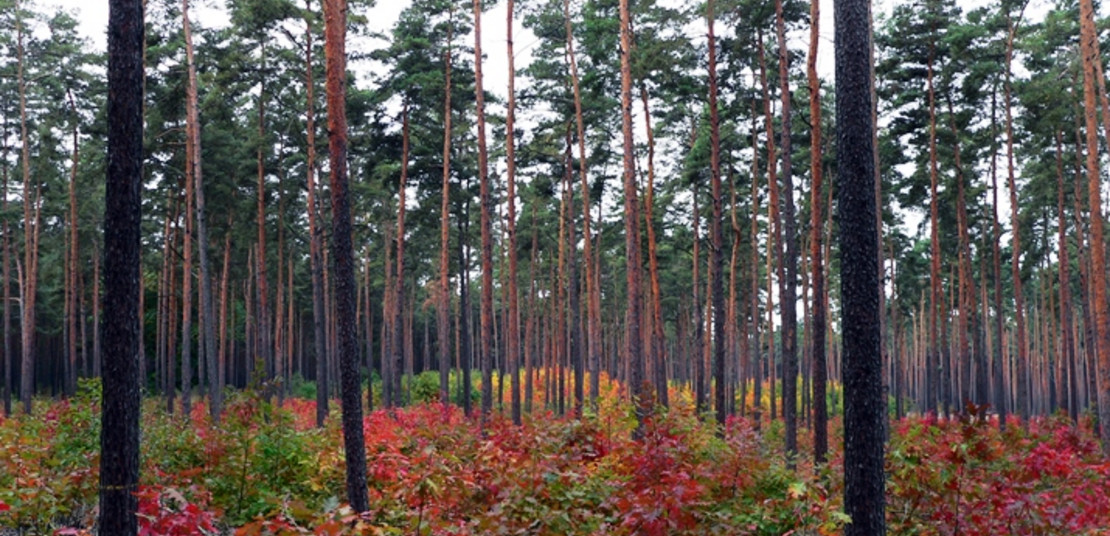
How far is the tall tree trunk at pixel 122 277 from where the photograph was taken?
7.16 metres

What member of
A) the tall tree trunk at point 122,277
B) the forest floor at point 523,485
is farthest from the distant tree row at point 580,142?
the tall tree trunk at point 122,277

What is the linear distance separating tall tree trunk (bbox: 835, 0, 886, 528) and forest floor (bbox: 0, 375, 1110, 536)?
0.39 metres

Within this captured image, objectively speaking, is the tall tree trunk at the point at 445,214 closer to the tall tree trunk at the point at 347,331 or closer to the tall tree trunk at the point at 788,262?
the tall tree trunk at the point at 788,262

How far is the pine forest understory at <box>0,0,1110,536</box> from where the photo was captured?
7.79 m

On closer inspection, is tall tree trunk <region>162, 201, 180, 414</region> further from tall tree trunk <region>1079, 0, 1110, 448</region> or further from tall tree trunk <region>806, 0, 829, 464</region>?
tall tree trunk <region>1079, 0, 1110, 448</region>

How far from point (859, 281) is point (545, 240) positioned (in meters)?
38.8

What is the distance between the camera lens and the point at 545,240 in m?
46.3

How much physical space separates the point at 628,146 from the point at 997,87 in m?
17.8

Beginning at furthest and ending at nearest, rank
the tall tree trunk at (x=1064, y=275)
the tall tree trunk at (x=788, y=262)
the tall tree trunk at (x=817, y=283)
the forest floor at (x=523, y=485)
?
the tall tree trunk at (x=1064, y=275) < the tall tree trunk at (x=788, y=262) < the tall tree trunk at (x=817, y=283) < the forest floor at (x=523, y=485)

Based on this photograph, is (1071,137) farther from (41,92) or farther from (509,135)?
(41,92)

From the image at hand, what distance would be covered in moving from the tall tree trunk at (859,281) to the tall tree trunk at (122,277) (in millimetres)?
6275

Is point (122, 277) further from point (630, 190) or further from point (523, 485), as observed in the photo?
point (630, 190)

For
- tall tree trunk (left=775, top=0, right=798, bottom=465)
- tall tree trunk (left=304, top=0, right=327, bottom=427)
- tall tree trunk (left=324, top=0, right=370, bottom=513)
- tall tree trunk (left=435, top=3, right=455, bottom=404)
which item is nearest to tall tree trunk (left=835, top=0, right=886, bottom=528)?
tall tree trunk (left=324, top=0, right=370, bottom=513)

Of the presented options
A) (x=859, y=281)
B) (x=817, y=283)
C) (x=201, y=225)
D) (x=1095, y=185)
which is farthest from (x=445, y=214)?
(x=859, y=281)
